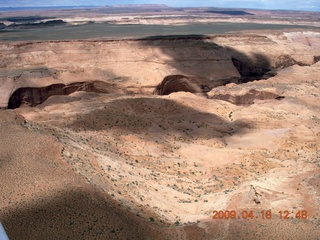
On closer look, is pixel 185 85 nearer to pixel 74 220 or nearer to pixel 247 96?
pixel 247 96

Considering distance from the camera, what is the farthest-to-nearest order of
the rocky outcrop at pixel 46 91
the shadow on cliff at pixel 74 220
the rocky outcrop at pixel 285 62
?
the rocky outcrop at pixel 285 62 < the rocky outcrop at pixel 46 91 < the shadow on cliff at pixel 74 220

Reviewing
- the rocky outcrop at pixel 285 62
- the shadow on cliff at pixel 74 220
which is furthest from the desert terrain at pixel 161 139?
the rocky outcrop at pixel 285 62

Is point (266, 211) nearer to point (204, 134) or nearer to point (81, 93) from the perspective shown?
point (204, 134)
